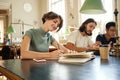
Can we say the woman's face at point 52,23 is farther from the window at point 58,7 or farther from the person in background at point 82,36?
the window at point 58,7

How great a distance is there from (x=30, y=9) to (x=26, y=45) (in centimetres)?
528

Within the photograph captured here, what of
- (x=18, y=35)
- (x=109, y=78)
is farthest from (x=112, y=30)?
(x=18, y=35)

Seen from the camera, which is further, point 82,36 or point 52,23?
point 82,36

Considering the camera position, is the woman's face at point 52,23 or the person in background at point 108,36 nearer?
the woman's face at point 52,23

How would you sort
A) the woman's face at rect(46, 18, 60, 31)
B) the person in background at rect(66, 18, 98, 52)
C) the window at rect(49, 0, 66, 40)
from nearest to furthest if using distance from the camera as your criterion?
1. the woman's face at rect(46, 18, 60, 31)
2. the person in background at rect(66, 18, 98, 52)
3. the window at rect(49, 0, 66, 40)

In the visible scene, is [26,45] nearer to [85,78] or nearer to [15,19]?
[85,78]

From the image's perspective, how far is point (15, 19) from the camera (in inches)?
269

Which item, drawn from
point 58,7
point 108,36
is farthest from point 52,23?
point 58,7

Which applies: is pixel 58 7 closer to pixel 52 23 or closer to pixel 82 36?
pixel 82 36

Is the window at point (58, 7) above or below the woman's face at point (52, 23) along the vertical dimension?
above

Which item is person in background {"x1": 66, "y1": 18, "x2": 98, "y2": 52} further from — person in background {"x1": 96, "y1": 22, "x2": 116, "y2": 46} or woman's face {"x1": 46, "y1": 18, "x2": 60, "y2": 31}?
woman's face {"x1": 46, "y1": 18, "x2": 60, "y2": 31}

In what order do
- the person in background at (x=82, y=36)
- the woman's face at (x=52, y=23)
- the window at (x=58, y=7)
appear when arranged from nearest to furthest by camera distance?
the woman's face at (x=52, y=23), the person in background at (x=82, y=36), the window at (x=58, y=7)

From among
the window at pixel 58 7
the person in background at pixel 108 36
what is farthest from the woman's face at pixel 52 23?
the window at pixel 58 7

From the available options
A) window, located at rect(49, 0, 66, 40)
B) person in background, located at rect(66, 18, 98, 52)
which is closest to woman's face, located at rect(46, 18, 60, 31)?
person in background, located at rect(66, 18, 98, 52)
